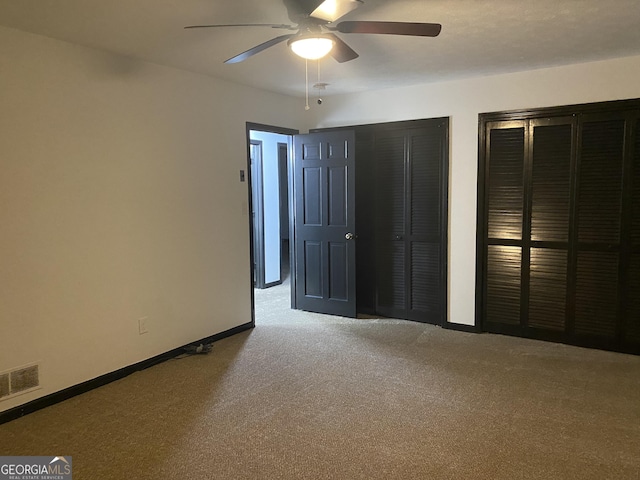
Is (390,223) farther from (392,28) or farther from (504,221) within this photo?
(392,28)

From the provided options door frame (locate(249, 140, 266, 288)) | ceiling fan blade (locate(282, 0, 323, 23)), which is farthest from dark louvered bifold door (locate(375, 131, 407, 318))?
ceiling fan blade (locate(282, 0, 323, 23))

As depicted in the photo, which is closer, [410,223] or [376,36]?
[376,36]

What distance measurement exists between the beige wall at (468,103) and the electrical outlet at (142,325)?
2793mm

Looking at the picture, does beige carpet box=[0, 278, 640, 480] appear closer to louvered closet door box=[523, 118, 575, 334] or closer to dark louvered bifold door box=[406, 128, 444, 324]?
louvered closet door box=[523, 118, 575, 334]

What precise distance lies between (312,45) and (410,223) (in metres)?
2.60

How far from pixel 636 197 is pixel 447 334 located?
1927 mm

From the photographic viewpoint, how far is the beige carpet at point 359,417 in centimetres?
237

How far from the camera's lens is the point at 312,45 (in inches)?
99.9

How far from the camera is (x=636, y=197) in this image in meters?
3.72

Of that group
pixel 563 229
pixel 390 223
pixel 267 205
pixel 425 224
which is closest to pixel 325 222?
pixel 390 223

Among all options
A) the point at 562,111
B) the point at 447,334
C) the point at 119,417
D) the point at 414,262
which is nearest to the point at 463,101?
the point at 562,111

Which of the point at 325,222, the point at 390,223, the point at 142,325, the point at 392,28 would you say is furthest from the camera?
the point at 325,222

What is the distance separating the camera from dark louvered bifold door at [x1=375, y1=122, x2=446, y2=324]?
15.2 feet

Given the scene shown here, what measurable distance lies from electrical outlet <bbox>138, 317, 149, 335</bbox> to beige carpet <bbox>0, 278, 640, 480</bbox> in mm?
308
